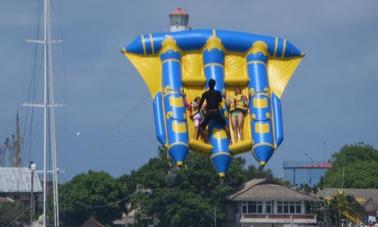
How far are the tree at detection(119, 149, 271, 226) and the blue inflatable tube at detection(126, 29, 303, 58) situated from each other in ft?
189

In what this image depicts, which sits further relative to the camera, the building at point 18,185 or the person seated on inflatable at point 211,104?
the building at point 18,185

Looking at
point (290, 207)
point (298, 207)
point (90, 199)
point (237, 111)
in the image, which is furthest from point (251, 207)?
point (237, 111)

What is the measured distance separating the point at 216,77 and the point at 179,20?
3247 centimetres

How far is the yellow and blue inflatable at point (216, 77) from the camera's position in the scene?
172 feet

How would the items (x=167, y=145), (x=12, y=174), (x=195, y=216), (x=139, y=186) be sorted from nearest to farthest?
(x=167, y=145) → (x=195, y=216) → (x=139, y=186) → (x=12, y=174)

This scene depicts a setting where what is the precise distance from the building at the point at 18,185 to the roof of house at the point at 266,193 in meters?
25.5

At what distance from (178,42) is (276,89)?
160 inches

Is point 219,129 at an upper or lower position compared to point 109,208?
lower

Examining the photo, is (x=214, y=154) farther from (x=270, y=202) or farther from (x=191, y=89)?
(x=270, y=202)

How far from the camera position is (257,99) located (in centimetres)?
5325

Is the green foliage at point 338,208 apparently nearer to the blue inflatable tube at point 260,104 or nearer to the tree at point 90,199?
the tree at point 90,199

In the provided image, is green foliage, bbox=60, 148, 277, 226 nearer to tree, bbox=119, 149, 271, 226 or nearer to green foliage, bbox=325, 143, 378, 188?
tree, bbox=119, 149, 271, 226

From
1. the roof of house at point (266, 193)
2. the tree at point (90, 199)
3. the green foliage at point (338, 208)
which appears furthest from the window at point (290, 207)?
Result: the tree at point (90, 199)

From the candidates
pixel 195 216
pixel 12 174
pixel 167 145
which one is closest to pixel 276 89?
pixel 167 145
